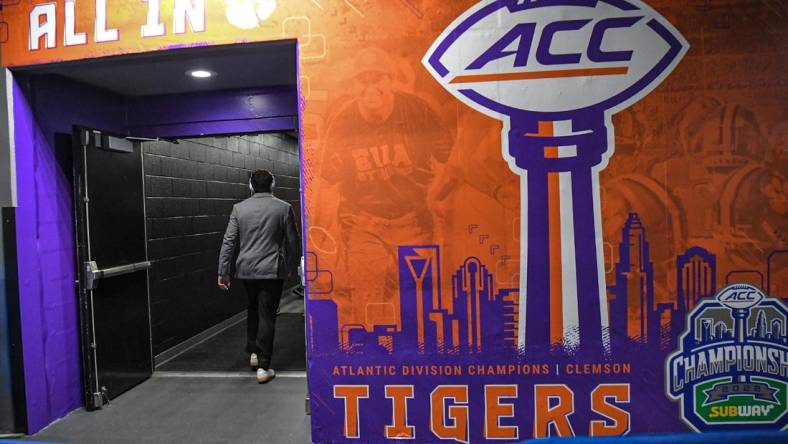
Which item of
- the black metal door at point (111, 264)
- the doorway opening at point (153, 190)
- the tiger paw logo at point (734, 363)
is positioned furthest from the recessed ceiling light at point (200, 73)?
the tiger paw logo at point (734, 363)

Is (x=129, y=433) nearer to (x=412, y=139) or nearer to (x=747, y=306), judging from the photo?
(x=412, y=139)

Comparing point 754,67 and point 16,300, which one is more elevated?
point 754,67

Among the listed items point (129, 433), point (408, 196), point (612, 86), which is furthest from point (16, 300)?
point (612, 86)

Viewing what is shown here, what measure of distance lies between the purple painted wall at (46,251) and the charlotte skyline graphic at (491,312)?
69.9 inches

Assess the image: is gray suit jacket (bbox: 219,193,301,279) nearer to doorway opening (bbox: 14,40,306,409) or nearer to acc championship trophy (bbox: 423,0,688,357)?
doorway opening (bbox: 14,40,306,409)

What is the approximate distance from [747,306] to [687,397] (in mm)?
547

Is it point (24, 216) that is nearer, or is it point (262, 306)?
point (24, 216)

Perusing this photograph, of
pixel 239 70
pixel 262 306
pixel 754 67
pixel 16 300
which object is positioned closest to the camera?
pixel 754 67

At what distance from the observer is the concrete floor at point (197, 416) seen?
3.00 m

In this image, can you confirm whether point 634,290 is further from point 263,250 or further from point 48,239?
point 48,239

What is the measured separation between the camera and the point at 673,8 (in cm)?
252

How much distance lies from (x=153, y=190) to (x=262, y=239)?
4.70 ft

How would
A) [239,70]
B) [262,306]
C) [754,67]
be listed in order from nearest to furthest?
[754,67]
[239,70]
[262,306]

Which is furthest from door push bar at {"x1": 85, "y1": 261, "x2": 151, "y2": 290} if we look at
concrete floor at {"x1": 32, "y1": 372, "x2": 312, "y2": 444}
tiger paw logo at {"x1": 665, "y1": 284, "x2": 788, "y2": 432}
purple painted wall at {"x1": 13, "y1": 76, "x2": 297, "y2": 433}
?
tiger paw logo at {"x1": 665, "y1": 284, "x2": 788, "y2": 432}
